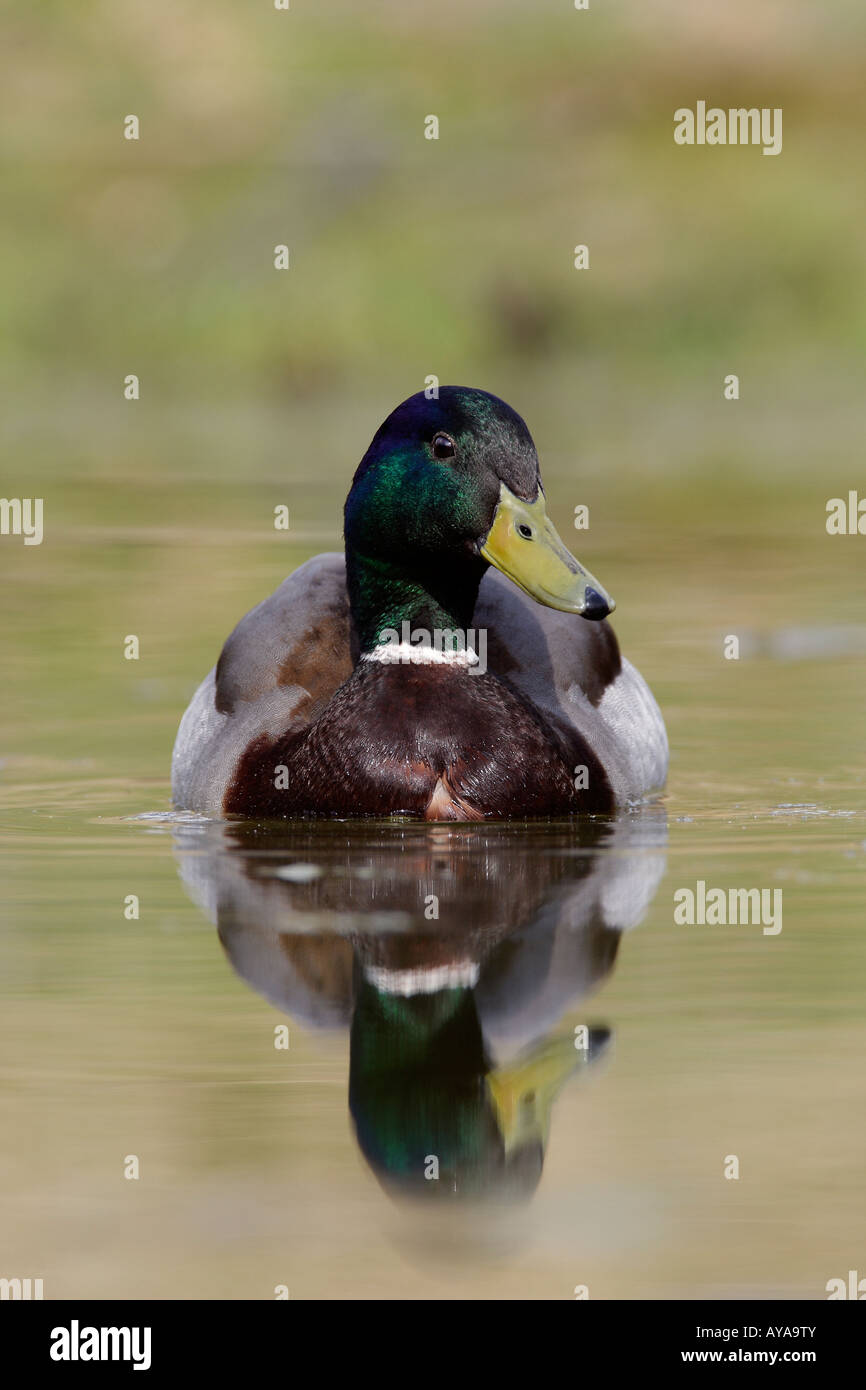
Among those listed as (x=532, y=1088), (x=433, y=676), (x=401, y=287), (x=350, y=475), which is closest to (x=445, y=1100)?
(x=532, y=1088)

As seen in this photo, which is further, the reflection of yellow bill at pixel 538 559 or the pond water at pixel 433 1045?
the reflection of yellow bill at pixel 538 559

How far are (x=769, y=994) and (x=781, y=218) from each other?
24630 millimetres

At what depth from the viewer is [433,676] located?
25.4ft

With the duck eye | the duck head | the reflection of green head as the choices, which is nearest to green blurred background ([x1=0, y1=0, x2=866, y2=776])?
the duck head

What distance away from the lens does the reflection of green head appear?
15.2 ft

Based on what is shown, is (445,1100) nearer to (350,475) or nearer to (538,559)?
(538,559)

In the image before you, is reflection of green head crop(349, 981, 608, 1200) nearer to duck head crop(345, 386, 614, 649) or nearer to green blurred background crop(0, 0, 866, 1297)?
green blurred background crop(0, 0, 866, 1297)

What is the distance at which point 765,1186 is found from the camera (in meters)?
4.52

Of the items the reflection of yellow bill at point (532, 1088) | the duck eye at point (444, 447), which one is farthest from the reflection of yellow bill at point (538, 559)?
the reflection of yellow bill at point (532, 1088)

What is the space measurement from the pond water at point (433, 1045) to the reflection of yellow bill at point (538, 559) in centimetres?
69

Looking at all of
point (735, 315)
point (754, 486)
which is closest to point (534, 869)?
point (754, 486)

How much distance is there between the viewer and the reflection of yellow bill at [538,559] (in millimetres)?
7402

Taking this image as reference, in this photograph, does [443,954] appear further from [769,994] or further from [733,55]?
[733,55]

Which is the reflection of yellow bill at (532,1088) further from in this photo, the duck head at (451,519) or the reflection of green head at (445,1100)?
the duck head at (451,519)
